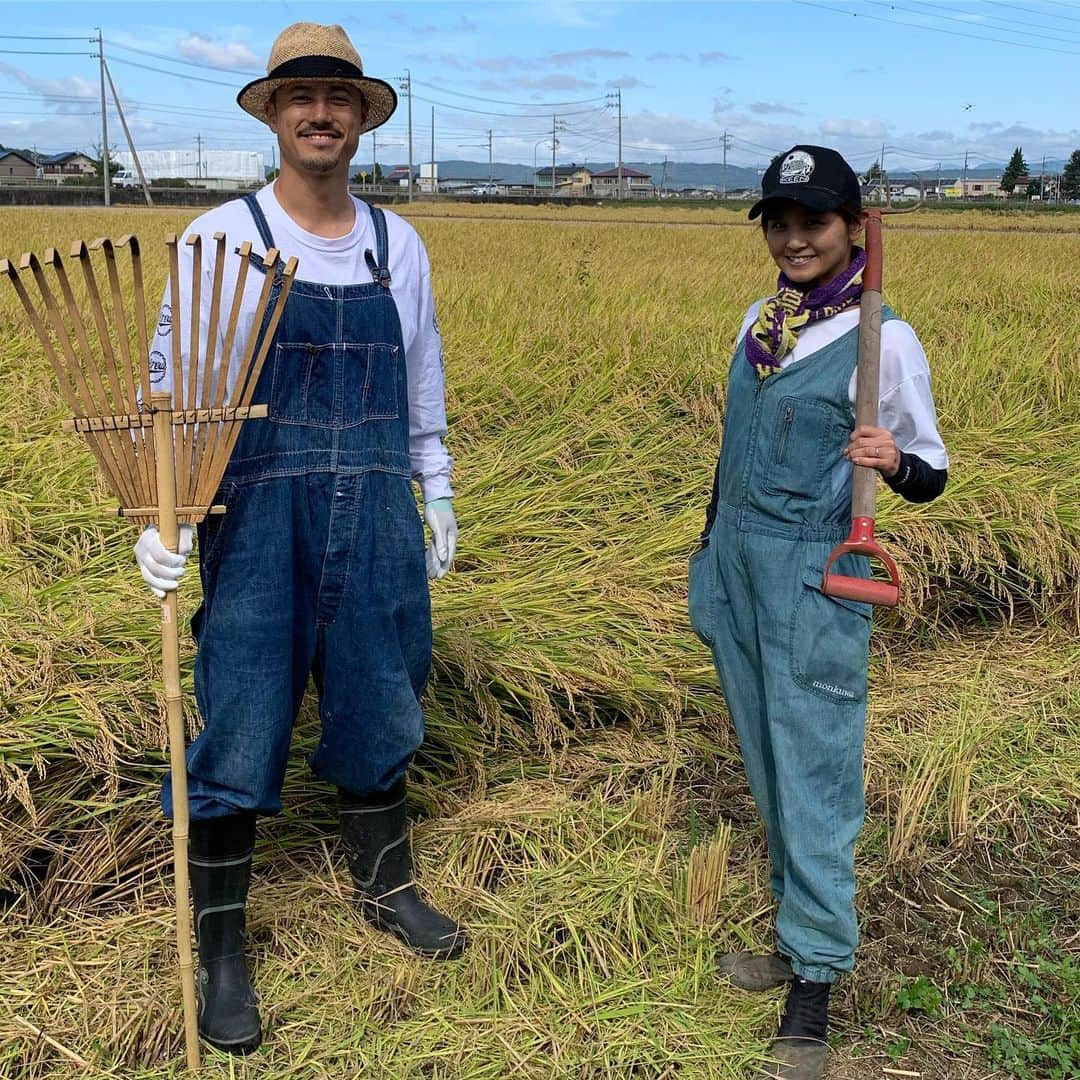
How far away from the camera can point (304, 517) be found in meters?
1.83

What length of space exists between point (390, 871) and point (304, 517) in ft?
2.47

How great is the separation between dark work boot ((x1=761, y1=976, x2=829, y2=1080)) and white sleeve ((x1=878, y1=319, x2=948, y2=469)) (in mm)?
905

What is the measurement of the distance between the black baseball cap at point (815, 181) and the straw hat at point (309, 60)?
69 cm

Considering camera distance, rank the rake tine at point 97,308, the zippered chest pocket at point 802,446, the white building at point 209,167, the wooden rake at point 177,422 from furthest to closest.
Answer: the white building at point 209,167 < the zippered chest pocket at point 802,446 < the wooden rake at point 177,422 < the rake tine at point 97,308

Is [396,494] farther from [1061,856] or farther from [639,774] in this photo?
[1061,856]

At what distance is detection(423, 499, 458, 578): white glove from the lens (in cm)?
213

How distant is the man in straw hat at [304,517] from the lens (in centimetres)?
179

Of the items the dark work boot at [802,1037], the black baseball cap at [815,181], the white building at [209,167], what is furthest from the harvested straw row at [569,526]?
the white building at [209,167]

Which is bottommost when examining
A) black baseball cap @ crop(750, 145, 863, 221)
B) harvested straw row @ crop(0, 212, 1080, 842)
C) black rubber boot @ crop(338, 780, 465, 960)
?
black rubber boot @ crop(338, 780, 465, 960)

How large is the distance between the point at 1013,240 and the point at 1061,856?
13378mm

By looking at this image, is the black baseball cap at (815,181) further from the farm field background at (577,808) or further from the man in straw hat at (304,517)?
the farm field background at (577,808)

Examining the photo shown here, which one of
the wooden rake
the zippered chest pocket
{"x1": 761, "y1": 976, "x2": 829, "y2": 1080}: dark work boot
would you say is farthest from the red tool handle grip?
the wooden rake

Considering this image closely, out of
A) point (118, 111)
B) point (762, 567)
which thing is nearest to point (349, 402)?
point (762, 567)

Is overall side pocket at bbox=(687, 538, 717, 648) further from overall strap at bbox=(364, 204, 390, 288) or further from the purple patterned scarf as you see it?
overall strap at bbox=(364, 204, 390, 288)
